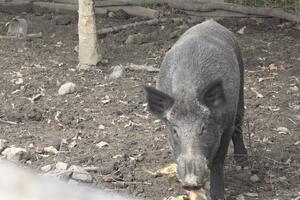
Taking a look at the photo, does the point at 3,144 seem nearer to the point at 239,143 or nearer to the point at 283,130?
the point at 239,143

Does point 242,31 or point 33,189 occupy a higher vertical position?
point 33,189

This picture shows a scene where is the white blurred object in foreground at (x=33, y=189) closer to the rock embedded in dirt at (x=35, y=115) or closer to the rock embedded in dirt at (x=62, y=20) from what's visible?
the rock embedded in dirt at (x=35, y=115)

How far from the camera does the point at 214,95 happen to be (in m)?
3.53

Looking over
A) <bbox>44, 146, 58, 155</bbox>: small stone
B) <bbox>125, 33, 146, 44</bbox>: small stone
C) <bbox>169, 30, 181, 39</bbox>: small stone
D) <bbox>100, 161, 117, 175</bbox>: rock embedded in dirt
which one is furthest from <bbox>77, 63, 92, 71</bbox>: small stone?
<bbox>100, 161, 117, 175</bbox>: rock embedded in dirt

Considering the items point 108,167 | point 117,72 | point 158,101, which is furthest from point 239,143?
point 117,72

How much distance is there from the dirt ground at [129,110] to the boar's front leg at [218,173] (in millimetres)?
156

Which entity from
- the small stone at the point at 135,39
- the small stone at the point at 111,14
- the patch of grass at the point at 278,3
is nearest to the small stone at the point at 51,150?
the small stone at the point at 135,39

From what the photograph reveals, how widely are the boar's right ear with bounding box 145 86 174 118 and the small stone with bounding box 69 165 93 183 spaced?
0.80m

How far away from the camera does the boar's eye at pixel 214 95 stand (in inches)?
137

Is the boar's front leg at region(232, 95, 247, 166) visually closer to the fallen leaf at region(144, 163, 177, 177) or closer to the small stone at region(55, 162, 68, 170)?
the fallen leaf at region(144, 163, 177, 177)

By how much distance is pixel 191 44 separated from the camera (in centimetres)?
396

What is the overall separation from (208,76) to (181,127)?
0.56 meters

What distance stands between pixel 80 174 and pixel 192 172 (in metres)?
1.38

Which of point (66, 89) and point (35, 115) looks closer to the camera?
point (35, 115)
